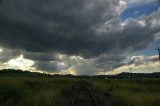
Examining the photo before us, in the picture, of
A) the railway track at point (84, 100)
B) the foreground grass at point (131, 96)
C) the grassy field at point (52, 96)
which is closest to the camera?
the grassy field at point (52, 96)

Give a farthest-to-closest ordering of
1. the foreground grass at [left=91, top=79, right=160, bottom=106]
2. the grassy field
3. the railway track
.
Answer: the railway track < the foreground grass at [left=91, top=79, right=160, bottom=106] < the grassy field

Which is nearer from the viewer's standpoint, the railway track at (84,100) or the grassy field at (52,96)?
the grassy field at (52,96)

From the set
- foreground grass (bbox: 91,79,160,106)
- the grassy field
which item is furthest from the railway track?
foreground grass (bbox: 91,79,160,106)

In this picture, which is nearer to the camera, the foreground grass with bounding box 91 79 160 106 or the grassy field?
the grassy field

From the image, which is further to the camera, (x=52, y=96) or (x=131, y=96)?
(x=131, y=96)

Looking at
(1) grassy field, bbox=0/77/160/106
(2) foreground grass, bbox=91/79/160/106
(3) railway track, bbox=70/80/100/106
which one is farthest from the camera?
(3) railway track, bbox=70/80/100/106

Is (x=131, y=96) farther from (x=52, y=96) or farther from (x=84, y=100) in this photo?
(x=52, y=96)

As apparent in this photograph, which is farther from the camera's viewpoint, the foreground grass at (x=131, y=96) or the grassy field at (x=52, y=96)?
the foreground grass at (x=131, y=96)

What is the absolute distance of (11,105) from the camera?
41.6 ft

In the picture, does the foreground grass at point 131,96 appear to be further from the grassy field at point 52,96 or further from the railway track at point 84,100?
the railway track at point 84,100

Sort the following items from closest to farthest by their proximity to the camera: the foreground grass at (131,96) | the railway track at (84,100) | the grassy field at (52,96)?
the grassy field at (52,96)
the foreground grass at (131,96)
the railway track at (84,100)

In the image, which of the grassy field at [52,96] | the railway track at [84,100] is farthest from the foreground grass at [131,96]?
the railway track at [84,100]

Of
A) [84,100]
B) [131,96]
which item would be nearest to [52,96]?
[84,100]

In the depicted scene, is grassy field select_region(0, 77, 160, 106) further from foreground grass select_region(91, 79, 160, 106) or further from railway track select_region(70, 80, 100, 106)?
railway track select_region(70, 80, 100, 106)
